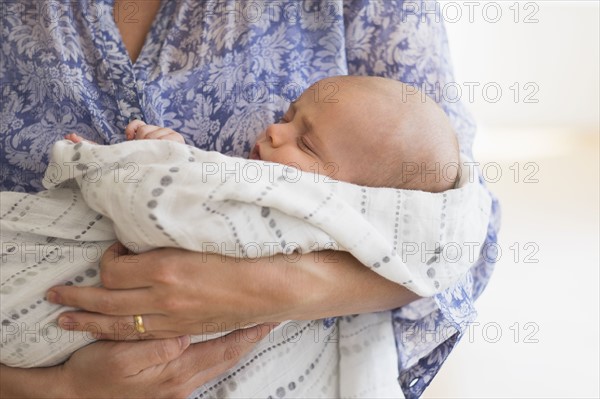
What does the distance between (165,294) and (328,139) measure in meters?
0.37

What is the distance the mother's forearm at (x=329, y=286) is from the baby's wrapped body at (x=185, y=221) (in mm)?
35

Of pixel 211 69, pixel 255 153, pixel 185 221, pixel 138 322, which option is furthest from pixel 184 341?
pixel 211 69

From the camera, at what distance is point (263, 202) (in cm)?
105

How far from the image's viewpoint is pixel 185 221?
1.04 metres

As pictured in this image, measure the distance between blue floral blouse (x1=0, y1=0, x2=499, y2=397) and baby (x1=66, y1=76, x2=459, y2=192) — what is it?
0.41 ft

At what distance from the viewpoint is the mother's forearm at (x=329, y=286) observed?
111 centimetres

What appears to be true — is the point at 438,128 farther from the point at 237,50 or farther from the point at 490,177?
the point at 490,177

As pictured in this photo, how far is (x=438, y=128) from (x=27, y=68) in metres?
0.78

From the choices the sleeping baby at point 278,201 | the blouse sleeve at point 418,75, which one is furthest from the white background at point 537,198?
the sleeping baby at point 278,201

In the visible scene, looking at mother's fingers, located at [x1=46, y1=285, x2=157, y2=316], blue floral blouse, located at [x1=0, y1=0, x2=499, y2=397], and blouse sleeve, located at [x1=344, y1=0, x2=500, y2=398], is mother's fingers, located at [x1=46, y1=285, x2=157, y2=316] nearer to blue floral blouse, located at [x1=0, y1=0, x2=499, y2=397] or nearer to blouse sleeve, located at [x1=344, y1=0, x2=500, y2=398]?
blue floral blouse, located at [x1=0, y1=0, x2=499, y2=397]

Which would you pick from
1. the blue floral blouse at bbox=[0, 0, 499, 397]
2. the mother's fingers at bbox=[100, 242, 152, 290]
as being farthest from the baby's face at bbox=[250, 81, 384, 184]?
the mother's fingers at bbox=[100, 242, 152, 290]

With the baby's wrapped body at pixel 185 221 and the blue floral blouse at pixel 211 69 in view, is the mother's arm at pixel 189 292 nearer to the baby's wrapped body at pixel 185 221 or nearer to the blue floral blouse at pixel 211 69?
the baby's wrapped body at pixel 185 221

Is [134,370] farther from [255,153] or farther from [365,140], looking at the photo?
[365,140]

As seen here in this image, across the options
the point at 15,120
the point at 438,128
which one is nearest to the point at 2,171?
the point at 15,120
